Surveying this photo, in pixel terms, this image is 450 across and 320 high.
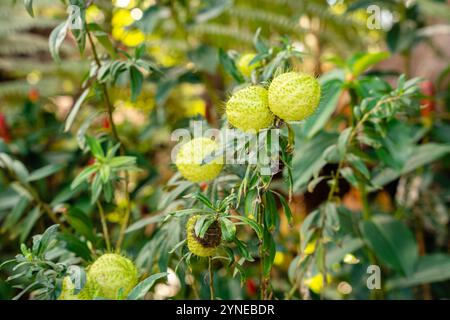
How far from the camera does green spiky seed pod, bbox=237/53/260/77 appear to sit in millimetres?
1114

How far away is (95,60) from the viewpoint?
3.63 ft

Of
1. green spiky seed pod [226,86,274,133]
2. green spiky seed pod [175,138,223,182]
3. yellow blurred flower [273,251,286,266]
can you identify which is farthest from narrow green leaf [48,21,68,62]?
yellow blurred flower [273,251,286,266]

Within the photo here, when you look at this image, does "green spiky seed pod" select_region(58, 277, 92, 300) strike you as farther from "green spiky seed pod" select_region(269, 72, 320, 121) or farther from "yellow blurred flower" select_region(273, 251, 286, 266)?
"yellow blurred flower" select_region(273, 251, 286, 266)

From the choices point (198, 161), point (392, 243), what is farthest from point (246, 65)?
point (392, 243)

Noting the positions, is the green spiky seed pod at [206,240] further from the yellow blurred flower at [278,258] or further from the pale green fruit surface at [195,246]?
the yellow blurred flower at [278,258]

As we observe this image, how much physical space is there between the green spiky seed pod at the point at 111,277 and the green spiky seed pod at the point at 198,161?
0.63 feet

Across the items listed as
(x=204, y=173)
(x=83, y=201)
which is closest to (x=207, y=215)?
(x=204, y=173)

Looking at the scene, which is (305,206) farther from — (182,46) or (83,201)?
(182,46)

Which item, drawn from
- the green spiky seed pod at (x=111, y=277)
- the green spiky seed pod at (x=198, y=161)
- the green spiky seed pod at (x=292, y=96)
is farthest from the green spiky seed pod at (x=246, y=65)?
the green spiky seed pod at (x=111, y=277)

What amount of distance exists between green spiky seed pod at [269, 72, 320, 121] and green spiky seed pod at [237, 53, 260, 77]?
32cm

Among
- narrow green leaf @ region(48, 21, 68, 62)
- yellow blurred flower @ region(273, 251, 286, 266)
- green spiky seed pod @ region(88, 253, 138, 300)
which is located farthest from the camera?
yellow blurred flower @ region(273, 251, 286, 266)

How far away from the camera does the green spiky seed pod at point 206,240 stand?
0.81 metres

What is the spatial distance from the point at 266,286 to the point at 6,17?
8.34ft

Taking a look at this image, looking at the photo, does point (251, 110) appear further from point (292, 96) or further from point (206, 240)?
point (206, 240)
